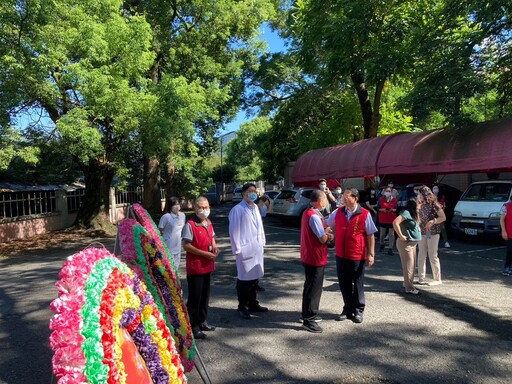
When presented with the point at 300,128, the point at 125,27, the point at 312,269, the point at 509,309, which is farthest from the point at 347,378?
the point at 300,128

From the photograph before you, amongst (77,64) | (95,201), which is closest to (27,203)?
(95,201)

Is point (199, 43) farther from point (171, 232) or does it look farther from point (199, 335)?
point (199, 335)

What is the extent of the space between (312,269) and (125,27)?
10.5 meters

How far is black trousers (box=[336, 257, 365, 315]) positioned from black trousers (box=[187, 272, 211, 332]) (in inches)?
68.7

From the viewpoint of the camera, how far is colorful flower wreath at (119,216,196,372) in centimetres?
288

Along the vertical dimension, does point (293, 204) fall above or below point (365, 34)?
below

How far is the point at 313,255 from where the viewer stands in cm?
505

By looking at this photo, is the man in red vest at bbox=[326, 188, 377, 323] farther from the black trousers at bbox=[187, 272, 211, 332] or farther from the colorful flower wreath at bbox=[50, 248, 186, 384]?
the colorful flower wreath at bbox=[50, 248, 186, 384]

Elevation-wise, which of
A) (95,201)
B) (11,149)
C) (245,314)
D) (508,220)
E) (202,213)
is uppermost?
(11,149)

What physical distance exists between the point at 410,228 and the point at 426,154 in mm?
8811

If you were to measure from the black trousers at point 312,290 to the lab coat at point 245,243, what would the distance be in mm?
742

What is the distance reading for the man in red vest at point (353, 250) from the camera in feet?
17.7

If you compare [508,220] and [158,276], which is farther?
[508,220]

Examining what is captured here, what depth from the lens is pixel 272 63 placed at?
23750 millimetres
